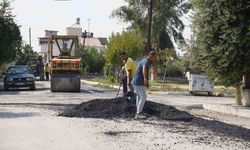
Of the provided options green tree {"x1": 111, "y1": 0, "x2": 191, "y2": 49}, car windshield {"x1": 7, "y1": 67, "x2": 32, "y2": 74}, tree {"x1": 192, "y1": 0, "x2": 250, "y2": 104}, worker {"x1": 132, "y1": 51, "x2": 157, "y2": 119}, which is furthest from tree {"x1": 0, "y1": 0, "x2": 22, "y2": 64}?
green tree {"x1": 111, "y1": 0, "x2": 191, "y2": 49}

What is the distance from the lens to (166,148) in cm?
996

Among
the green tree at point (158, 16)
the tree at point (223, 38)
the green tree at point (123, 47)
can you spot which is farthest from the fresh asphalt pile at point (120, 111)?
the green tree at point (158, 16)

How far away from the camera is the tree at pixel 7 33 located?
1359 inches

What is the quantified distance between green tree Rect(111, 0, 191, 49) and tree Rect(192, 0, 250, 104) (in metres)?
36.1

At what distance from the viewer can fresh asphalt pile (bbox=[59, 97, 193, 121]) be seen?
1557 cm

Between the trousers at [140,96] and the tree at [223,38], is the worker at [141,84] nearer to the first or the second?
the trousers at [140,96]

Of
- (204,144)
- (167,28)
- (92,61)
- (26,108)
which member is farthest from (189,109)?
(92,61)

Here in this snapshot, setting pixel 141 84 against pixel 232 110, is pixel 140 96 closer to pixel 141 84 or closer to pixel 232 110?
pixel 141 84

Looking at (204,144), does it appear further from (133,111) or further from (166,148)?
(133,111)

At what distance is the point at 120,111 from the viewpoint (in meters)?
16.2

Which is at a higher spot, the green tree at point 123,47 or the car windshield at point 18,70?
the green tree at point 123,47

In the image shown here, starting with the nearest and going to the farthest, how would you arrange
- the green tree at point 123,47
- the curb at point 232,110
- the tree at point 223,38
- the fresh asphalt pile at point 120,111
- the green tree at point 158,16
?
the fresh asphalt pile at point 120,111 < the curb at point 232,110 < the tree at point 223,38 < the green tree at point 123,47 < the green tree at point 158,16

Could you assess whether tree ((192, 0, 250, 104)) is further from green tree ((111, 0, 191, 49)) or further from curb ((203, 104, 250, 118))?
green tree ((111, 0, 191, 49))

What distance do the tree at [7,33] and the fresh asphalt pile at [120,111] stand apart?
1855cm
